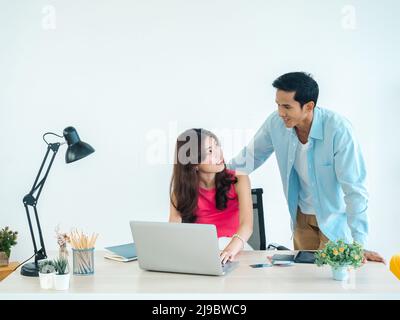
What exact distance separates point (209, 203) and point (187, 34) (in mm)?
1736

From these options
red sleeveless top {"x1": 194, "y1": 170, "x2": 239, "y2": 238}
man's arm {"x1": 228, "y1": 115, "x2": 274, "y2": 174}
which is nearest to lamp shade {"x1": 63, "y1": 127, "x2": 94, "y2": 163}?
red sleeveless top {"x1": 194, "y1": 170, "x2": 239, "y2": 238}

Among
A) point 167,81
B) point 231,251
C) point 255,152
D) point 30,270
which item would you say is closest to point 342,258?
point 231,251

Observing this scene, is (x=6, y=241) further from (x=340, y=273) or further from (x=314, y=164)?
(x=340, y=273)

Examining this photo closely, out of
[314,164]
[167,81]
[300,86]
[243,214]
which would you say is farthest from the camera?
[167,81]

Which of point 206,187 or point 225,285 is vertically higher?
point 206,187

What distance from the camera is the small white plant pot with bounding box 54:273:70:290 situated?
1971 mm

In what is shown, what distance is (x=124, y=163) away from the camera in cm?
425

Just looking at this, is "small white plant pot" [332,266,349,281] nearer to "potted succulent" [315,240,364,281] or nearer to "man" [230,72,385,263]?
"potted succulent" [315,240,364,281]

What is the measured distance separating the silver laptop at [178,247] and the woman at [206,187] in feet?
1.89

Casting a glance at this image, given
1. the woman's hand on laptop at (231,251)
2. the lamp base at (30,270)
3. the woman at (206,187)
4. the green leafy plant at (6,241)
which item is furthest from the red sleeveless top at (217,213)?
the green leafy plant at (6,241)

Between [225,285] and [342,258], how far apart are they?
1.33 ft

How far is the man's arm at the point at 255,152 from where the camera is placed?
3064 millimetres

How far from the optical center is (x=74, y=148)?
243cm
